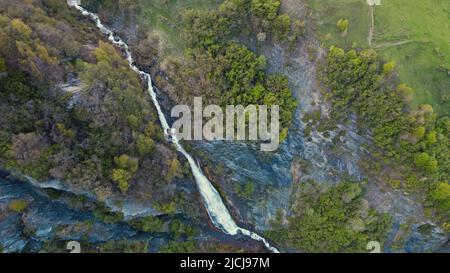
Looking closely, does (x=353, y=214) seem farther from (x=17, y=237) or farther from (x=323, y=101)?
(x=17, y=237)

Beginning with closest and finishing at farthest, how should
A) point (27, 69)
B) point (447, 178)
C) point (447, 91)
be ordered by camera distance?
point (27, 69)
point (447, 178)
point (447, 91)

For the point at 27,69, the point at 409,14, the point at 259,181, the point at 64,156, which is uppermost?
the point at 409,14

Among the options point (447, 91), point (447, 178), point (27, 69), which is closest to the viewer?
point (27, 69)

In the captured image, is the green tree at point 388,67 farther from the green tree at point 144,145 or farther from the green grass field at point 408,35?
the green tree at point 144,145

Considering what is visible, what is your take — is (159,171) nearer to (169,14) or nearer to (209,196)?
(209,196)

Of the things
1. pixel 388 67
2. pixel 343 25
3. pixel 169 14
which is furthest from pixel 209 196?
pixel 343 25

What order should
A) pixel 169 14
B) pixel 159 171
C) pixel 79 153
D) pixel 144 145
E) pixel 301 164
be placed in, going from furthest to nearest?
pixel 169 14 < pixel 301 164 < pixel 159 171 < pixel 144 145 < pixel 79 153

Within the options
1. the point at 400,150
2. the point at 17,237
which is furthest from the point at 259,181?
the point at 17,237

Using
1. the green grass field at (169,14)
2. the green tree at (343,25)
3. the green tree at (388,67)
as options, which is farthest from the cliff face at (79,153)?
the green tree at (388,67)
